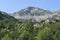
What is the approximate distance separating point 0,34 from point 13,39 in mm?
18537

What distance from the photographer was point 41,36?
94.1m

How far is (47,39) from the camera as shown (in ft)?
285

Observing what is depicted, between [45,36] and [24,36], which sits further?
[24,36]

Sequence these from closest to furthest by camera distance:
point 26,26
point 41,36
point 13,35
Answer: point 41,36, point 13,35, point 26,26

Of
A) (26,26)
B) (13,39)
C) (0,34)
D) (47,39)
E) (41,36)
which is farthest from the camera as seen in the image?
(26,26)

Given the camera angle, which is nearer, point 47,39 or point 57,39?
point 47,39

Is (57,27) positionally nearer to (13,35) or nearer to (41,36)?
(13,35)

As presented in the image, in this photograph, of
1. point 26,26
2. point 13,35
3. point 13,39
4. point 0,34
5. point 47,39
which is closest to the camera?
point 47,39

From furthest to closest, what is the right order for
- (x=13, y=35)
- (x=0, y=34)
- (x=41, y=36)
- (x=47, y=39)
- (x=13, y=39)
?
(x=0, y=34)
(x=13, y=35)
(x=13, y=39)
(x=41, y=36)
(x=47, y=39)

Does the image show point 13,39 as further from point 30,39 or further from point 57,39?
point 57,39

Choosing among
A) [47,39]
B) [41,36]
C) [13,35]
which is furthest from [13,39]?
[47,39]

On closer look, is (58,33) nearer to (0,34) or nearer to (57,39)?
(57,39)

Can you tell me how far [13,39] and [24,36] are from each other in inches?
357

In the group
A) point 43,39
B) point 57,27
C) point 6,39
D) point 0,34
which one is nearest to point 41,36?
point 43,39
